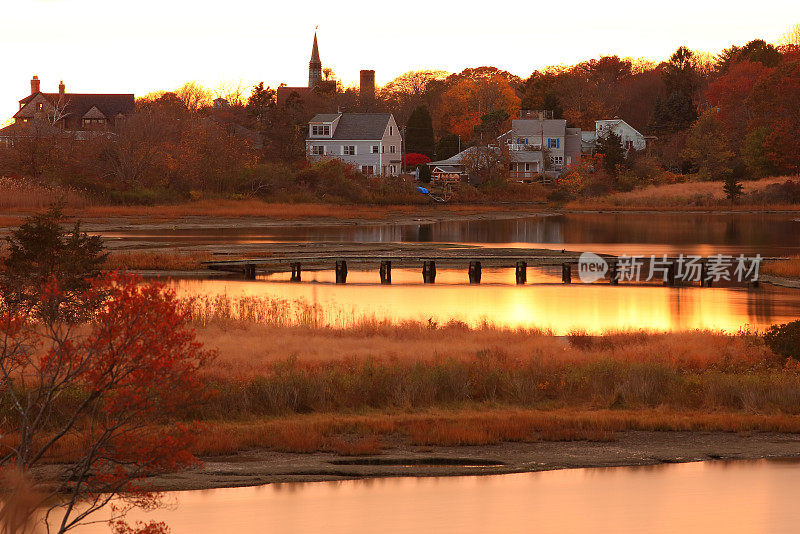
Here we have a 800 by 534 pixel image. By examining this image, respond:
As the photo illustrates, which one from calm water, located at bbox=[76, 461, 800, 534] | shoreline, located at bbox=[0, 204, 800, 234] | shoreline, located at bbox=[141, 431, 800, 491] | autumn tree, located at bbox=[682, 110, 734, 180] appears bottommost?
calm water, located at bbox=[76, 461, 800, 534]

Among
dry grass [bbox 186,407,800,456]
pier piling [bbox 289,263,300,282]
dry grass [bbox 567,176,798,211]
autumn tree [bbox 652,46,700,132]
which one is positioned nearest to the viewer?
dry grass [bbox 186,407,800,456]

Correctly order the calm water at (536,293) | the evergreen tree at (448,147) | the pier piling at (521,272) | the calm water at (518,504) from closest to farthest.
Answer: the calm water at (518,504) → the calm water at (536,293) → the pier piling at (521,272) → the evergreen tree at (448,147)

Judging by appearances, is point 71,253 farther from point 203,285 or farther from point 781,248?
point 781,248

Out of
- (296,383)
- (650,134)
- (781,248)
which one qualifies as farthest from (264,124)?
(296,383)

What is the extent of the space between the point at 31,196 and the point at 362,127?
46926 mm

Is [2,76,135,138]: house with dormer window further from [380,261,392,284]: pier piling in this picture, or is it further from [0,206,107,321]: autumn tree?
[0,206,107,321]: autumn tree

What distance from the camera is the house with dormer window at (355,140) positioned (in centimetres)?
11762

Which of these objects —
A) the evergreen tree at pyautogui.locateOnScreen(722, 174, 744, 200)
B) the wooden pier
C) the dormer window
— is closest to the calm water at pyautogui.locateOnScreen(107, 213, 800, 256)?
the wooden pier

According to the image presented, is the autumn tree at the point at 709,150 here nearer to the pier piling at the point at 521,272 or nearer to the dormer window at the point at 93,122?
the dormer window at the point at 93,122

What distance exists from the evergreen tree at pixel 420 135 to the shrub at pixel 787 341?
117828 mm

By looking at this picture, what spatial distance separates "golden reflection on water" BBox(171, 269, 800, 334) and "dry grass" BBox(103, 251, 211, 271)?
373cm

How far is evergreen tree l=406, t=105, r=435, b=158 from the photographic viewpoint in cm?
14175

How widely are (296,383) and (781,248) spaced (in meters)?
48.4

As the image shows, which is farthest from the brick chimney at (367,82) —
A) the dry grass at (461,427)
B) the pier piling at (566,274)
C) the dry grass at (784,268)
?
the dry grass at (461,427)
